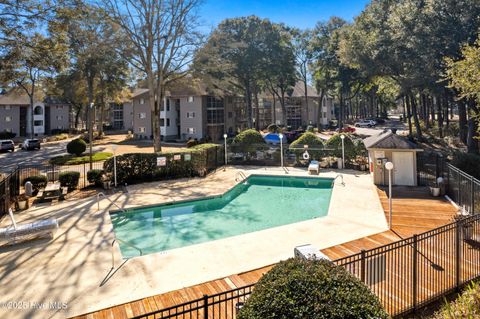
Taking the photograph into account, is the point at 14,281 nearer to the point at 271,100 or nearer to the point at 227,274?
the point at 227,274

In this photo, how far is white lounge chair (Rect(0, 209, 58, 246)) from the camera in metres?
9.25

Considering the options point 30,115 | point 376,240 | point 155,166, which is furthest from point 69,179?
point 30,115

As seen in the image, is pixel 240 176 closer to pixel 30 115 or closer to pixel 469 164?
pixel 469 164

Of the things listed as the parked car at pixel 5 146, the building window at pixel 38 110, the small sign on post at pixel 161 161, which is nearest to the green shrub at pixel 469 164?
the small sign on post at pixel 161 161

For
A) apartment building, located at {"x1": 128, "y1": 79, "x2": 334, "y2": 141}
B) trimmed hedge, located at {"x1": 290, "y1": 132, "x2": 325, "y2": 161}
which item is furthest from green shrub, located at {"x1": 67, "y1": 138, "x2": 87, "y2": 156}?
trimmed hedge, located at {"x1": 290, "y1": 132, "x2": 325, "y2": 161}

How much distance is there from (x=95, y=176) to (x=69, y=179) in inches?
53.2

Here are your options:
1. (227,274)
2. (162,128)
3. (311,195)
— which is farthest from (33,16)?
(162,128)

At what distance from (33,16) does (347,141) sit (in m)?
19.3

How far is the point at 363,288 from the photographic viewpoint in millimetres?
3895

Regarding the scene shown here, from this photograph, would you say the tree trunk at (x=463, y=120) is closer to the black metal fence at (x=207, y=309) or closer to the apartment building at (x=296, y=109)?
the apartment building at (x=296, y=109)

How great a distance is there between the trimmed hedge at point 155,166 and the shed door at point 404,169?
453 inches

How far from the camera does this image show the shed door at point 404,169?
16812 mm

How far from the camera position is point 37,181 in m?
15.6

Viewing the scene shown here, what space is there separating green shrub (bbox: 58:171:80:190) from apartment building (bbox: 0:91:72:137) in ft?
109
